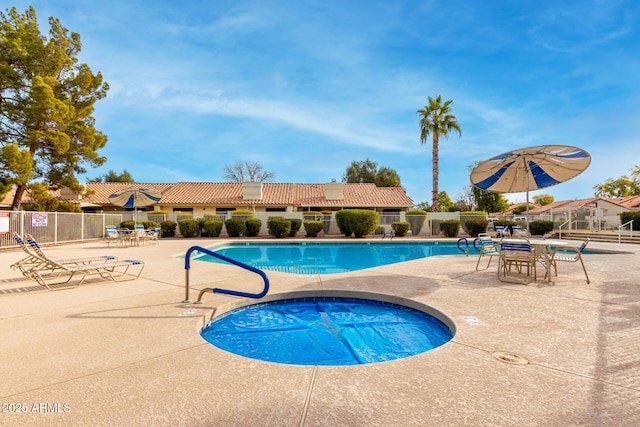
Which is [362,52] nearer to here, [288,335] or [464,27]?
[464,27]

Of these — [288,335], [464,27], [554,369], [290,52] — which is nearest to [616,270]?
[554,369]

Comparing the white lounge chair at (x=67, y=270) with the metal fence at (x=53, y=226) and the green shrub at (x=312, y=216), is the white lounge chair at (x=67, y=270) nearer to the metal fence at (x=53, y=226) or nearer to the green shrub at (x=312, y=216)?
the metal fence at (x=53, y=226)

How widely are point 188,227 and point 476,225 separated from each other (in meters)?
20.2

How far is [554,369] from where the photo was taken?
2605 millimetres

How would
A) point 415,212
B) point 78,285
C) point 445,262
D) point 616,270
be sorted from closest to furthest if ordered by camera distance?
point 78,285 → point 616,270 → point 445,262 → point 415,212

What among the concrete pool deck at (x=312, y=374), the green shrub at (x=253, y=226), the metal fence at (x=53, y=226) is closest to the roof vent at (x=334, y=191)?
the green shrub at (x=253, y=226)

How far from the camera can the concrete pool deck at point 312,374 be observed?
199cm

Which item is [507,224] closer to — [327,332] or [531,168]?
[531,168]

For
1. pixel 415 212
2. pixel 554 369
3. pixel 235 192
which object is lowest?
pixel 554 369

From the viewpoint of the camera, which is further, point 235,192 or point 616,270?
point 235,192

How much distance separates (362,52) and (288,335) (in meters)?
11.7

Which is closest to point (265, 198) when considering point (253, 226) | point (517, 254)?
point (253, 226)

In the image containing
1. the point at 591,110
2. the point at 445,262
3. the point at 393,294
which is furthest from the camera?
the point at 591,110

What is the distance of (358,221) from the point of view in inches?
826
